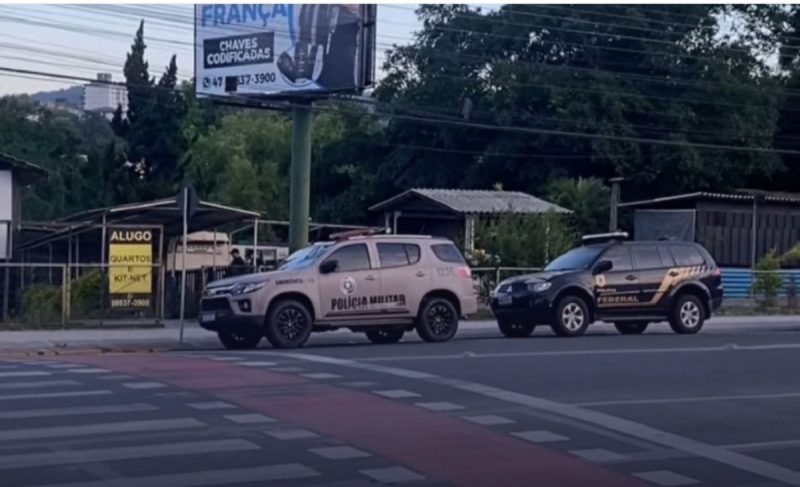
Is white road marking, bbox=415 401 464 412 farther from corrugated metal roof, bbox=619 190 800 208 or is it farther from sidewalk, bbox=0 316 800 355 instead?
corrugated metal roof, bbox=619 190 800 208

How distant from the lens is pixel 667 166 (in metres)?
53.5

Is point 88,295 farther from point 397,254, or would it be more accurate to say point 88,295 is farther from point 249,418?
point 249,418

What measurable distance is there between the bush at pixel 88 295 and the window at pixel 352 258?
680cm

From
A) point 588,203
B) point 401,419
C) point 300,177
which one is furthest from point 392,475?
point 588,203

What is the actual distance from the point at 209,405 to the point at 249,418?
113cm

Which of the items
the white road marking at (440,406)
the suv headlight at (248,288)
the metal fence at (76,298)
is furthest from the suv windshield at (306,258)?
the white road marking at (440,406)

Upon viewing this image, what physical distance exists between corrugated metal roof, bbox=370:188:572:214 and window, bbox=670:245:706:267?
1133cm

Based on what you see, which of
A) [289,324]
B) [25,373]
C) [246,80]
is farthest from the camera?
[246,80]

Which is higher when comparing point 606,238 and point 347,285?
point 606,238

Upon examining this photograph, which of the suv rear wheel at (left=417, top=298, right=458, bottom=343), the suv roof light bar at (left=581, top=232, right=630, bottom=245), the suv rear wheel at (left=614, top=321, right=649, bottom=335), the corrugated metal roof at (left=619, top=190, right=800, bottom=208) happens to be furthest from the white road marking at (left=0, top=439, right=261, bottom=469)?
the corrugated metal roof at (left=619, top=190, right=800, bottom=208)

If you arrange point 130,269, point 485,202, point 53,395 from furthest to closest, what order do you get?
point 485,202 → point 130,269 → point 53,395

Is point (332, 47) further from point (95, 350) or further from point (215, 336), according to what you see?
point (95, 350)

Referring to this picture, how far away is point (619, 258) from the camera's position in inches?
1101

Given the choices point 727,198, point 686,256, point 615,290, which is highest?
point 727,198
